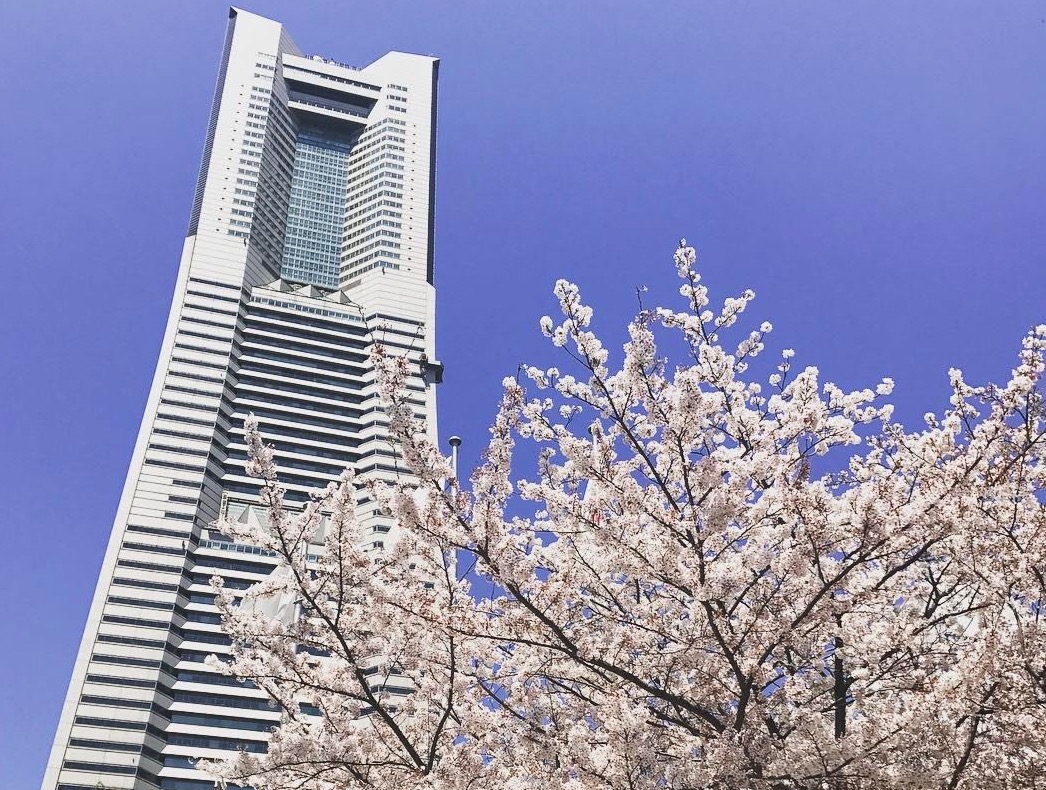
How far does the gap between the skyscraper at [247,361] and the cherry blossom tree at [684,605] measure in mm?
50771

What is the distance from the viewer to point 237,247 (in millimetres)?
110812

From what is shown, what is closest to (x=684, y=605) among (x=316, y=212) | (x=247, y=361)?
(x=247, y=361)

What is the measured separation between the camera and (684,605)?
7113 millimetres

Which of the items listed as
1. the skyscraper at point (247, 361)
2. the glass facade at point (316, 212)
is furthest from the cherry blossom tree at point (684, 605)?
the glass facade at point (316, 212)

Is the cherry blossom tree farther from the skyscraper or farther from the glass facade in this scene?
the glass facade

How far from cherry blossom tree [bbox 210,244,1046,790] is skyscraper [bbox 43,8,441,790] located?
5077cm

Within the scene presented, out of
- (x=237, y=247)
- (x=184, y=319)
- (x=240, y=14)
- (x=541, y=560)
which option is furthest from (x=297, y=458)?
(x=541, y=560)

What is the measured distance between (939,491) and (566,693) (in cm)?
403

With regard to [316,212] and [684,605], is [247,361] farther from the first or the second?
[684,605]

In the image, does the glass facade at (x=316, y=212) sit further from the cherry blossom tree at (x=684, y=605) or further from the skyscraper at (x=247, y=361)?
the cherry blossom tree at (x=684, y=605)

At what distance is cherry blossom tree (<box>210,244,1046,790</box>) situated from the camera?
563 centimetres

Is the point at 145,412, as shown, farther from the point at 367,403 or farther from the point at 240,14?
the point at 240,14

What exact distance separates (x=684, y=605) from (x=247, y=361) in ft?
344

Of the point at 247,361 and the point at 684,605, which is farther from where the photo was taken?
the point at 247,361
